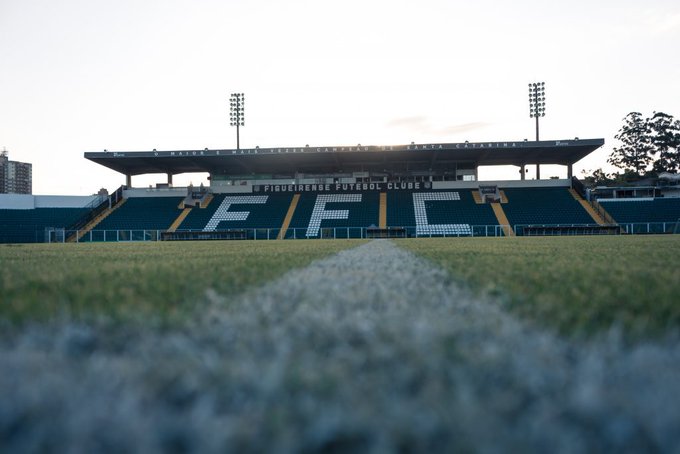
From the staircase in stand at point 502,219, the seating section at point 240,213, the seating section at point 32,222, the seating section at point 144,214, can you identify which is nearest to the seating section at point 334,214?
the seating section at point 240,213

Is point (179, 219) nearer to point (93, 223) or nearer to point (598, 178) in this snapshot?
point (93, 223)

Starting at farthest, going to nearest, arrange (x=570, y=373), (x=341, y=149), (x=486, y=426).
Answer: (x=341, y=149), (x=570, y=373), (x=486, y=426)

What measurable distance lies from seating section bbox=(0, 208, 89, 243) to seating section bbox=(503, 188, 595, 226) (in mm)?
22474

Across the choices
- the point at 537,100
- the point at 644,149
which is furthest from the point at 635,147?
the point at 537,100

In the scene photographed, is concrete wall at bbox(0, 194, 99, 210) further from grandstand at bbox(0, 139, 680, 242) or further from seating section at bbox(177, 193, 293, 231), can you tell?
seating section at bbox(177, 193, 293, 231)

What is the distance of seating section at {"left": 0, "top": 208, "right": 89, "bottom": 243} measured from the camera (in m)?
24.3

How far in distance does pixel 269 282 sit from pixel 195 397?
1.61 meters

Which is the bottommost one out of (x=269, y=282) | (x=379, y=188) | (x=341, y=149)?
(x=269, y=282)

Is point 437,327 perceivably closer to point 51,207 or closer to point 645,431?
point 645,431

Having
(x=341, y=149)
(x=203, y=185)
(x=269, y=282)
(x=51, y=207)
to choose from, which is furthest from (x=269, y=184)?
(x=269, y=282)

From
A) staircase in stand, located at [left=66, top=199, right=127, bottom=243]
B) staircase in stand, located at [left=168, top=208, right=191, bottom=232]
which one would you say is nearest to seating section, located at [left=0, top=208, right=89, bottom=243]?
staircase in stand, located at [left=66, top=199, right=127, bottom=243]

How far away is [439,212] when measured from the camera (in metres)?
25.6

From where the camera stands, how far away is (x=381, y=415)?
1.97 ft

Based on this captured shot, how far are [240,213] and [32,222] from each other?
34.2 ft
